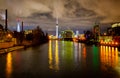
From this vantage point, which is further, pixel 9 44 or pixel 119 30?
pixel 119 30

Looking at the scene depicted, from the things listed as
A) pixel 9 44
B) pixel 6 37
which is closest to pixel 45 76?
pixel 9 44

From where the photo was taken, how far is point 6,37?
197 feet

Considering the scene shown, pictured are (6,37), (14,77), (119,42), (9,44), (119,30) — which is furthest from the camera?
(119,30)

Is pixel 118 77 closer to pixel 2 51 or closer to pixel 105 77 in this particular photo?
pixel 105 77

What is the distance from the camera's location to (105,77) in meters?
14.6

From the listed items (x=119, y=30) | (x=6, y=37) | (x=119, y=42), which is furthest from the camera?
(x=119, y=30)

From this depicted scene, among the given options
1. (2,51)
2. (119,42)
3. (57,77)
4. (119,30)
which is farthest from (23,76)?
(119,30)

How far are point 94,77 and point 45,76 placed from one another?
3257 millimetres

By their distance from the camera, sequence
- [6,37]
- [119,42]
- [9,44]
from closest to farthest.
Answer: [9,44]
[6,37]
[119,42]

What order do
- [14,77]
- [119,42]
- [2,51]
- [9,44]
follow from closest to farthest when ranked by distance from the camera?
[14,77], [2,51], [9,44], [119,42]

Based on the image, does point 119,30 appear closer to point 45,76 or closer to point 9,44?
point 9,44

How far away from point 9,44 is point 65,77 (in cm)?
4249

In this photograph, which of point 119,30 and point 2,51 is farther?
point 119,30

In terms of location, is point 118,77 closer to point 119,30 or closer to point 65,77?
point 65,77
